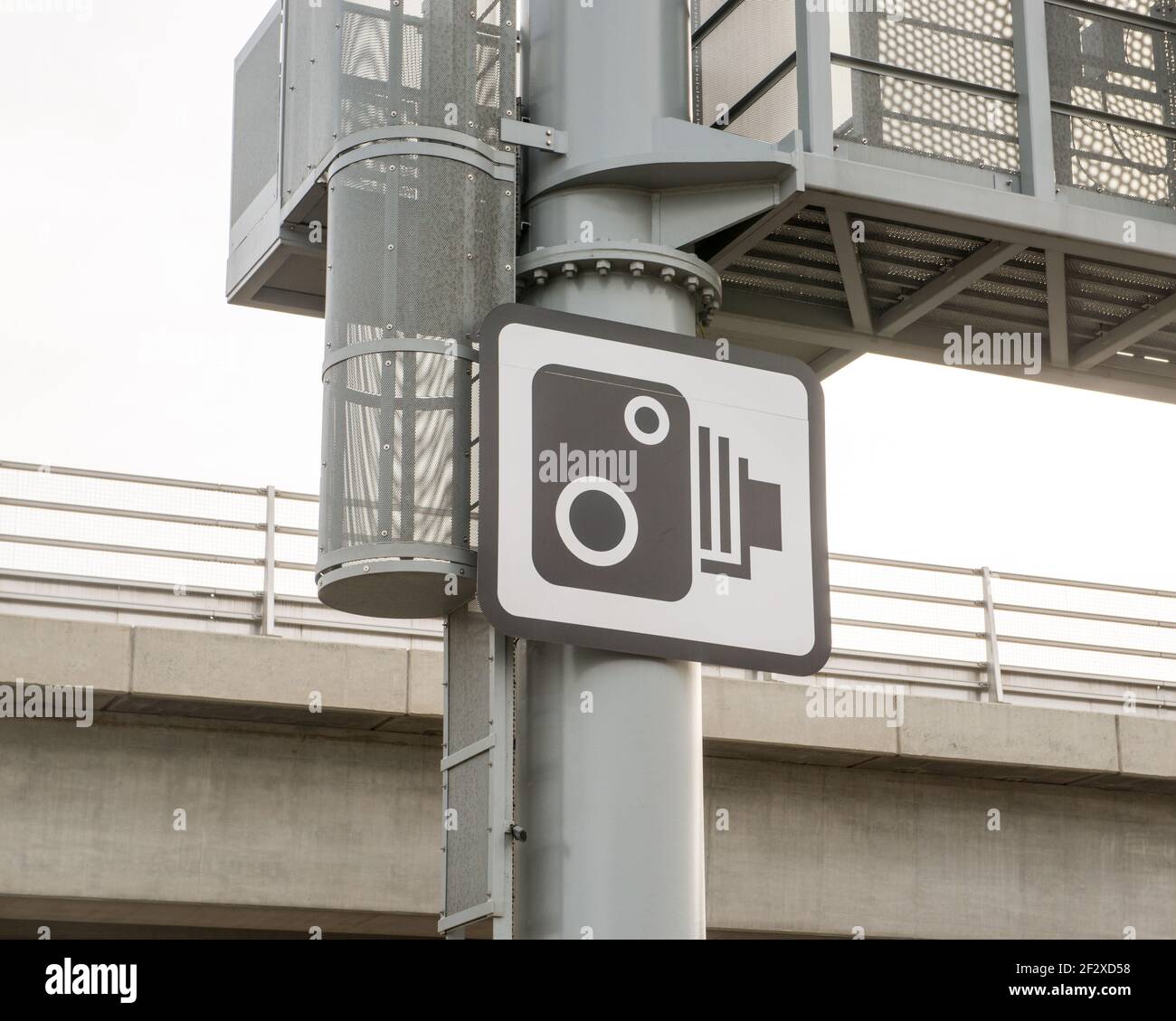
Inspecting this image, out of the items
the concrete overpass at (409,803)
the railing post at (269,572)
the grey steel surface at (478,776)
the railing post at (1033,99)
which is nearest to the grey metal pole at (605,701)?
the grey steel surface at (478,776)

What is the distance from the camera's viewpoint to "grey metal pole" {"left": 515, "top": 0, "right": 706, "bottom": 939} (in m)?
8.80

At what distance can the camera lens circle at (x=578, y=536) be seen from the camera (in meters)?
9.11

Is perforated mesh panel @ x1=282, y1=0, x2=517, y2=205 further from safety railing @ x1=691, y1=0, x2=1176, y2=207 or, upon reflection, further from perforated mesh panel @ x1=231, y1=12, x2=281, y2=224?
perforated mesh panel @ x1=231, y1=12, x2=281, y2=224

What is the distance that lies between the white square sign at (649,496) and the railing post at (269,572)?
31.0ft

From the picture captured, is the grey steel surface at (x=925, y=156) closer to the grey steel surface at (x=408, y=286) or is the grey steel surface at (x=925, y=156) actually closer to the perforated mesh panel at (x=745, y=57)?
the perforated mesh panel at (x=745, y=57)

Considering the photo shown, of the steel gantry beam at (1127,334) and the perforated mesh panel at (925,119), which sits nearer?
the perforated mesh panel at (925,119)

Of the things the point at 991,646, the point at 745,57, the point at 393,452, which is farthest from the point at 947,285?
the point at 991,646

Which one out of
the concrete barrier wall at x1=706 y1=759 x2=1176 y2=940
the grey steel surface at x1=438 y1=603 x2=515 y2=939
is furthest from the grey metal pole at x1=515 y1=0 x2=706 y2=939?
the concrete barrier wall at x1=706 y1=759 x2=1176 y2=940

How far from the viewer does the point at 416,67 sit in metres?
9.86

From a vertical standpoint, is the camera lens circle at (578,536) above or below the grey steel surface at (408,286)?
below

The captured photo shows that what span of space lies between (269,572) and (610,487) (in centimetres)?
1008

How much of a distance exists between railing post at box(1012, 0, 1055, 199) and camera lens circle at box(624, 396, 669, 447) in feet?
8.75
